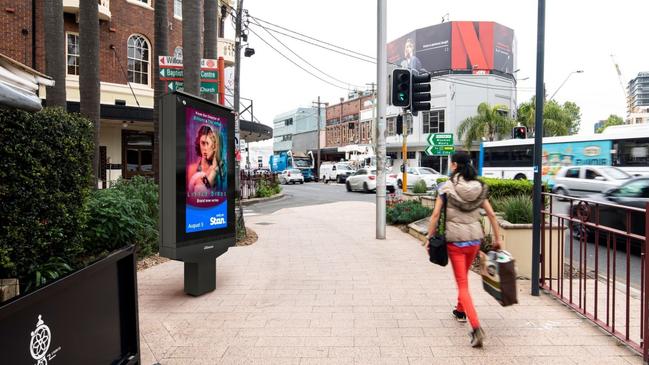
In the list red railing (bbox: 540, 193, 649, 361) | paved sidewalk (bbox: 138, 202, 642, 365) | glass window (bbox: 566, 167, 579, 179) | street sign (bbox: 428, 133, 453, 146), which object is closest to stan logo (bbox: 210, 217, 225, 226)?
paved sidewalk (bbox: 138, 202, 642, 365)

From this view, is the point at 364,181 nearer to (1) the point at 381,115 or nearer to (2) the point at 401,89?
(2) the point at 401,89

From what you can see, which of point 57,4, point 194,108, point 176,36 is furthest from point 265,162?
point 194,108

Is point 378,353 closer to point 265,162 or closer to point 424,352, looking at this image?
point 424,352

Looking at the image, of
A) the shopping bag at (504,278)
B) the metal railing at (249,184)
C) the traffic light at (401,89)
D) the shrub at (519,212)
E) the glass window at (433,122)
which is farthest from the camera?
the glass window at (433,122)

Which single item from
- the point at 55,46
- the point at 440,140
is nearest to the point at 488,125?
the point at 440,140

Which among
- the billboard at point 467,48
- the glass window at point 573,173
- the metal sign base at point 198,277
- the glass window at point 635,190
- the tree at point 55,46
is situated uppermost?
the billboard at point 467,48

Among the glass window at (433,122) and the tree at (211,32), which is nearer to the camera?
the tree at (211,32)

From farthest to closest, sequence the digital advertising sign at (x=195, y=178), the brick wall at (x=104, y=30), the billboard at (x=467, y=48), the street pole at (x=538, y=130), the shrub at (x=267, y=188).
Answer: the billboard at (x=467, y=48)
the shrub at (x=267, y=188)
the brick wall at (x=104, y=30)
the street pole at (x=538, y=130)
the digital advertising sign at (x=195, y=178)

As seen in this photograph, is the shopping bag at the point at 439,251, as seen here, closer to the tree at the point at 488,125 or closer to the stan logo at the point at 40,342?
the stan logo at the point at 40,342

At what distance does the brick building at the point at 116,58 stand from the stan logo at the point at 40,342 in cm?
1629

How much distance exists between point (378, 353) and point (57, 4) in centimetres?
982

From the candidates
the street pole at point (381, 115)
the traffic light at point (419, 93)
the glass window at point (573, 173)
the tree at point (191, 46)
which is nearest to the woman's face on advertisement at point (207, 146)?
the tree at point (191, 46)

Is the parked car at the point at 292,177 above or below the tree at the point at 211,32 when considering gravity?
below

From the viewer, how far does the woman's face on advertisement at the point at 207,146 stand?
5.65 m
